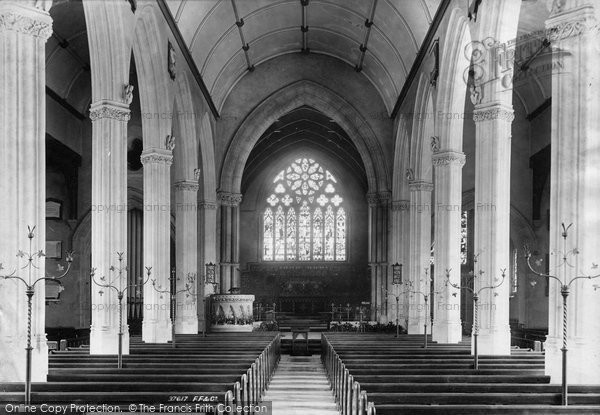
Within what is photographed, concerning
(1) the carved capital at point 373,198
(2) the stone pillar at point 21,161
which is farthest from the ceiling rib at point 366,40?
(2) the stone pillar at point 21,161

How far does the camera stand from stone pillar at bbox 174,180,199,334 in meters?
22.6

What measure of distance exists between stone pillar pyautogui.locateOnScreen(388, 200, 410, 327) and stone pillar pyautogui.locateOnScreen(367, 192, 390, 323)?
122 cm

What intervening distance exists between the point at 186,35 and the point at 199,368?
12.9 metres

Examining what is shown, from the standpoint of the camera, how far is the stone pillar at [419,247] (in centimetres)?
2312

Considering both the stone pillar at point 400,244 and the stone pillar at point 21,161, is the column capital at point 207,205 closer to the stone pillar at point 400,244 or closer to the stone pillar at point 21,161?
the stone pillar at point 400,244

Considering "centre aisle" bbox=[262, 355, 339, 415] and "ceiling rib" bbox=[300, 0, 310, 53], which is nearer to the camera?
"centre aisle" bbox=[262, 355, 339, 415]

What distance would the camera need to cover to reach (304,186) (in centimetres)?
3891

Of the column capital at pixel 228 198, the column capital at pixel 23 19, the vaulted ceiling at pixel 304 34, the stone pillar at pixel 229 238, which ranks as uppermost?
the vaulted ceiling at pixel 304 34

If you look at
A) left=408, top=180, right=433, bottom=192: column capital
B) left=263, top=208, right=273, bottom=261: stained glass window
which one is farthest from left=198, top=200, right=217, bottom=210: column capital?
left=263, top=208, right=273, bottom=261: stained glass window

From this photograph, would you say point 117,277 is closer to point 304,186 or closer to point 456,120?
point 456,120

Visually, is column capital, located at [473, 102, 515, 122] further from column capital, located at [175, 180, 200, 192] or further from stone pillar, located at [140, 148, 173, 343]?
column capital, located at [175, 180, 200, 192]

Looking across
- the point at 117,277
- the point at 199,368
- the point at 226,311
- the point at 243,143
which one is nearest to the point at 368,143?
the point at 243,143

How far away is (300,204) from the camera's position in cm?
3875

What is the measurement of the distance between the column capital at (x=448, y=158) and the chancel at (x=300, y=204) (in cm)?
8
